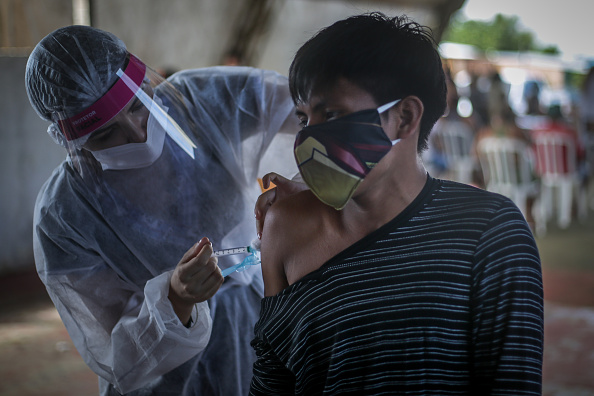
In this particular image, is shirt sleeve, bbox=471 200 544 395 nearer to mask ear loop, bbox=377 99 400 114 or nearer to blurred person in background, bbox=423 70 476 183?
mask ear loop, bbox=377 99 400 114

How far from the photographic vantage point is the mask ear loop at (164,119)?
40.6 inches

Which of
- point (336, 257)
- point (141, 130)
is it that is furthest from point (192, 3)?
point (336, 257)

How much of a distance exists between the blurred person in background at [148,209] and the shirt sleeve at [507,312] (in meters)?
0.40

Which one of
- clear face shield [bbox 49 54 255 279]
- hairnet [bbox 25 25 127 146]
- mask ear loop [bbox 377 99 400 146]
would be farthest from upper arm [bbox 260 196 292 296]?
hairnet [bbox 25 25 127 146]

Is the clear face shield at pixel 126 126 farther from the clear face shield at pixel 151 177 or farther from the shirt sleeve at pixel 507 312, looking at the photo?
the shirt sleeve at pixel 507 312

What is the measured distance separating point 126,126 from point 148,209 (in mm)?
163

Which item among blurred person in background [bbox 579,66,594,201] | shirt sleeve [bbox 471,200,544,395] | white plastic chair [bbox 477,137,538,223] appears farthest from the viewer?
white plastic chair [bbox 477,137,538,223]

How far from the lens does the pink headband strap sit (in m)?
1.00

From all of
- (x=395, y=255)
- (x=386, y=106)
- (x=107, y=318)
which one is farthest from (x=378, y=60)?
(x=107, y=318)

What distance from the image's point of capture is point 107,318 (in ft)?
3.87

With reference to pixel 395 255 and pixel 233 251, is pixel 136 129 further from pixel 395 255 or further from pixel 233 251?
pixel 395 255

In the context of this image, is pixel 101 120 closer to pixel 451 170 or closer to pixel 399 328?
pixel 399 328

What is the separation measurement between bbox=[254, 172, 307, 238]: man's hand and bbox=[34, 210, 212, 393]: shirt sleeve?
197mm

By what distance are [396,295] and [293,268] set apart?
0.17 meters
